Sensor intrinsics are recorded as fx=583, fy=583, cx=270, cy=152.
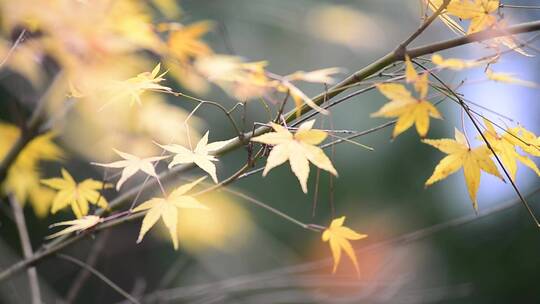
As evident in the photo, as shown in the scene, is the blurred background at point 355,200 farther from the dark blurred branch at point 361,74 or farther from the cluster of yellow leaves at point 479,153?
the cluster of yellow leaves at point 479,153

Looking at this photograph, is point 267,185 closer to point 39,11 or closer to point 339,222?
point 339,222

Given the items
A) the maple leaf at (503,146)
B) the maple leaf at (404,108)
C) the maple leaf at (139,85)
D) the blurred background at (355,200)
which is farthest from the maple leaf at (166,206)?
the blurred background at (355,200)

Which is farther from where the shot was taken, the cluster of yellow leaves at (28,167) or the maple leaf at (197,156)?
the cluster of yellow leaves at (28,167)

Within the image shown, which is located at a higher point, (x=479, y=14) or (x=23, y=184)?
(x=479, y=14)

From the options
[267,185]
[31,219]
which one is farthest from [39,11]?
[267,185]

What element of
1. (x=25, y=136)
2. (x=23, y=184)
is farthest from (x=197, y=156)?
(x=23, y=184)

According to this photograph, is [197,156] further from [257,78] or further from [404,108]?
[404,108]

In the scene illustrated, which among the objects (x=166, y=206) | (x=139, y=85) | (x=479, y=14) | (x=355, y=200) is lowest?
(x=166, y=206)
